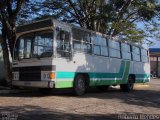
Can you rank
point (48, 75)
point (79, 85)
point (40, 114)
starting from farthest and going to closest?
point (79, 85) < point (48, 75) < point (40, 114)

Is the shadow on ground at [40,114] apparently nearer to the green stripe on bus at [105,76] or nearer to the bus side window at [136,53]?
the green stripe on bus at [105,76]

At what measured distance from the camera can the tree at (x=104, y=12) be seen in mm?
22953

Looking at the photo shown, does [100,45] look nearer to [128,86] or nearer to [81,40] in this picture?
[81,40]

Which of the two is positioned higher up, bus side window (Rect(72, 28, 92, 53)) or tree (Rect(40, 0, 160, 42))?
tree (Rect(40, 0, 160, 42))

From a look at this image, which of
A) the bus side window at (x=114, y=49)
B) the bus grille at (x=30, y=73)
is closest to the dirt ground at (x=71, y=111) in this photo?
the bus grille at (x=30, y=73)

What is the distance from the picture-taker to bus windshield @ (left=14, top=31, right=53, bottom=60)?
14.7 meters

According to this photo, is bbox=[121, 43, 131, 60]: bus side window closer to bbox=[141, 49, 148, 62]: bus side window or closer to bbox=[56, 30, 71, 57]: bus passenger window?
bbox=[141, 49, 148, 62]: bus side window

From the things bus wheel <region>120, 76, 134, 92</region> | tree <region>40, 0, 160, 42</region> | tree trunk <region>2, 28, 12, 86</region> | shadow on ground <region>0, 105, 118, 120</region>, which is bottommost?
shadow on ground <region>0, 105, 118, 120</region>

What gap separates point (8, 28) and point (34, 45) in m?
3.94

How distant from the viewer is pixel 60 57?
14719mm

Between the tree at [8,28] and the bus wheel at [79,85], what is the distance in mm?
4109

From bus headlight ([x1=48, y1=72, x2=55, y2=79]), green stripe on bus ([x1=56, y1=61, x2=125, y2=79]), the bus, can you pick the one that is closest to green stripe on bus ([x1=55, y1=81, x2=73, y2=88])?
the bus

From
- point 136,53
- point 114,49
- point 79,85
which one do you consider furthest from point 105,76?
point 136,53

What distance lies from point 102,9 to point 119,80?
5.06 metres
